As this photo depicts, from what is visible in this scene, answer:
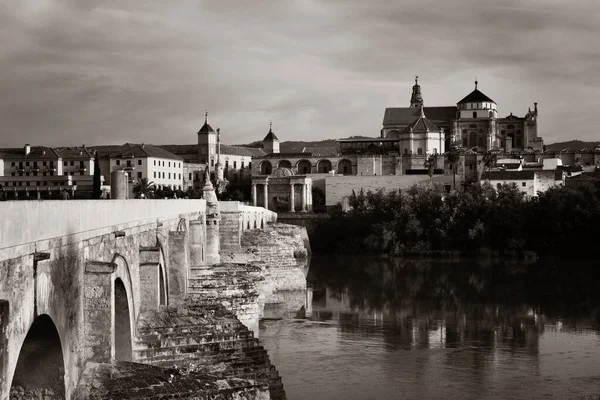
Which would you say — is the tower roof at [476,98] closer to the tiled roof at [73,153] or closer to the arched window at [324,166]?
the arched window at [324,166]

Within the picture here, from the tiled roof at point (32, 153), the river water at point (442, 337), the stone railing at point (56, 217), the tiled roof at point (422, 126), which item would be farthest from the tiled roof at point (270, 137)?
the stone railing at point (56, 217)

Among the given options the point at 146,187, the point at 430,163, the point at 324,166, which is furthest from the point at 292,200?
the point at 324,166

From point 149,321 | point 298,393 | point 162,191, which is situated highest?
point 162,191

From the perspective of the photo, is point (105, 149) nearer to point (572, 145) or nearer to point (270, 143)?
point (270, 143)

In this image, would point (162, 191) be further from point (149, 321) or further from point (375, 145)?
point (149, 321)

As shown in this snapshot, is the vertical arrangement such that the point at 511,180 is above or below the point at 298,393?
above

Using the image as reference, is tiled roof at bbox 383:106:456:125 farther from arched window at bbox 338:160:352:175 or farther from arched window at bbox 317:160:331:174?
arched window at bbox 317:160:331:174

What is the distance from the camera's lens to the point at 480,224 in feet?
190

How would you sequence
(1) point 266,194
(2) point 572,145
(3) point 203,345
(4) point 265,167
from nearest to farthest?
(3) point 203,345
(1) point 266,194
(4) point 265,167
(2) point 572,145

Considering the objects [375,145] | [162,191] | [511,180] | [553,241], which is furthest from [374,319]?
[375,145]

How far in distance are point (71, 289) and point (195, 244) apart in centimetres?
1552

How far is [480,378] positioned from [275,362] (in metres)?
4.98

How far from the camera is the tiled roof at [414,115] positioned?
101500mm

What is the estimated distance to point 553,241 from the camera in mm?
56156
